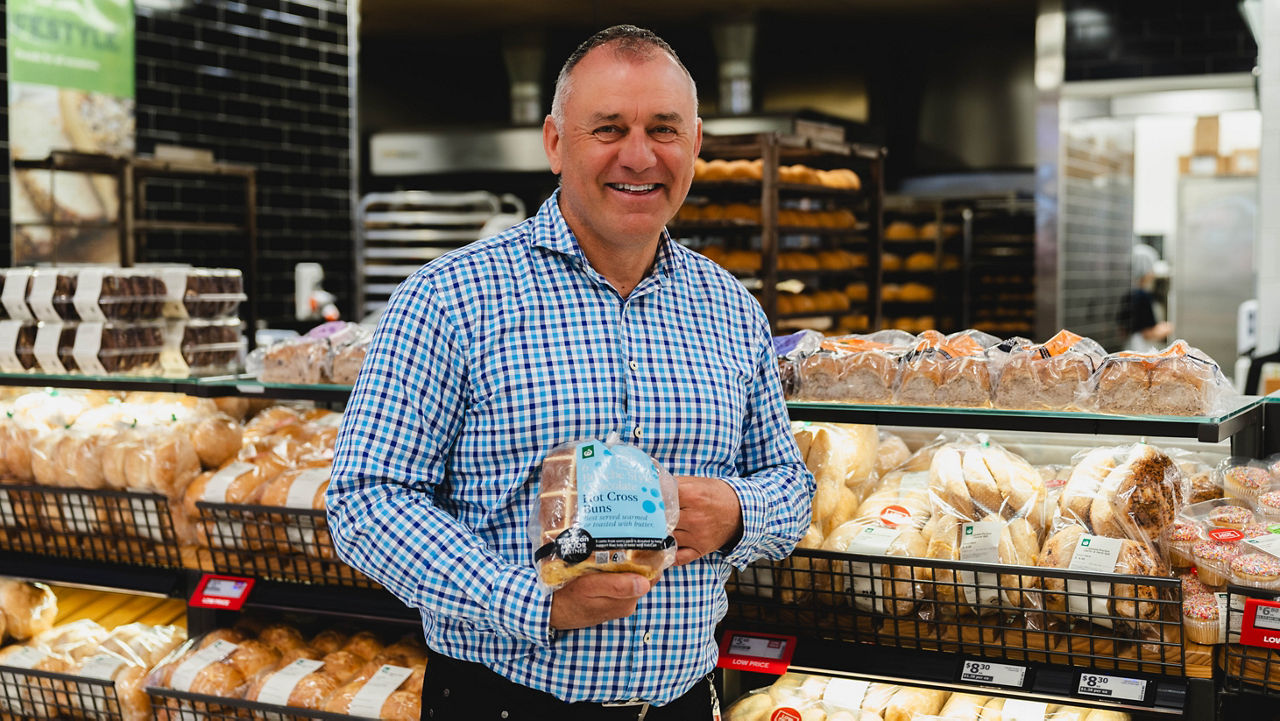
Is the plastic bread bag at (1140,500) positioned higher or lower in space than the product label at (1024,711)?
higher

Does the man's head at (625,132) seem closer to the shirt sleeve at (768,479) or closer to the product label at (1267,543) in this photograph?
the shirt sleeve at (768,479)

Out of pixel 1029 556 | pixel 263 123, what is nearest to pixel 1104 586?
pixel 1029 556

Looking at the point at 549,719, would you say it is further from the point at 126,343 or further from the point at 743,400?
the point at 126,343

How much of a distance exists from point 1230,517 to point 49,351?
263 centimetres

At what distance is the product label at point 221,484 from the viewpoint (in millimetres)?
2549

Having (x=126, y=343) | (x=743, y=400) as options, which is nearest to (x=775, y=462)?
(x=743, y=400)

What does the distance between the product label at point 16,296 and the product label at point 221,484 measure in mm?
828

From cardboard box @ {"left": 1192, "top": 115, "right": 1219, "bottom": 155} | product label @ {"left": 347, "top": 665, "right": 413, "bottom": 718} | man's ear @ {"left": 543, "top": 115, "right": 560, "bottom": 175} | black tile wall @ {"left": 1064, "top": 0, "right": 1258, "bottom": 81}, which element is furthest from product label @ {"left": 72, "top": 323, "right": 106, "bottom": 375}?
cardboard box @ {"left": 1192, "top": 115, "right": 1219, "bottom": 155}

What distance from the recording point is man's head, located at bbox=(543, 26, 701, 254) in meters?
1.64

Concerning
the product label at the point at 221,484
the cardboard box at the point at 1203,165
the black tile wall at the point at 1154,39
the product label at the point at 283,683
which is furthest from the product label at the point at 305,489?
the cardboard box at the point at 1203,165

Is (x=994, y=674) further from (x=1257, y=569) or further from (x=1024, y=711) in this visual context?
(x=1257, y=569)

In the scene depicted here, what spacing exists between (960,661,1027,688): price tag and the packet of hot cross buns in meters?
0.72

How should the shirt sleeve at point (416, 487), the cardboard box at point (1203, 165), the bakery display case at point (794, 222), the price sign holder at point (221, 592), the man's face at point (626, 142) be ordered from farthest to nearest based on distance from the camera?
the cardboard box at point (1203, 165) < the bakery display case at point (794, 222) < the price sign holder at point (221, 592) < the man's face at point (626, 142) < the shirt sleeve at point (416, 487)

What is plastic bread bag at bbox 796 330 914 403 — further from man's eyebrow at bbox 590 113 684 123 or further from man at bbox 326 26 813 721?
man's eyebrow at bbox 590 113 684 123
